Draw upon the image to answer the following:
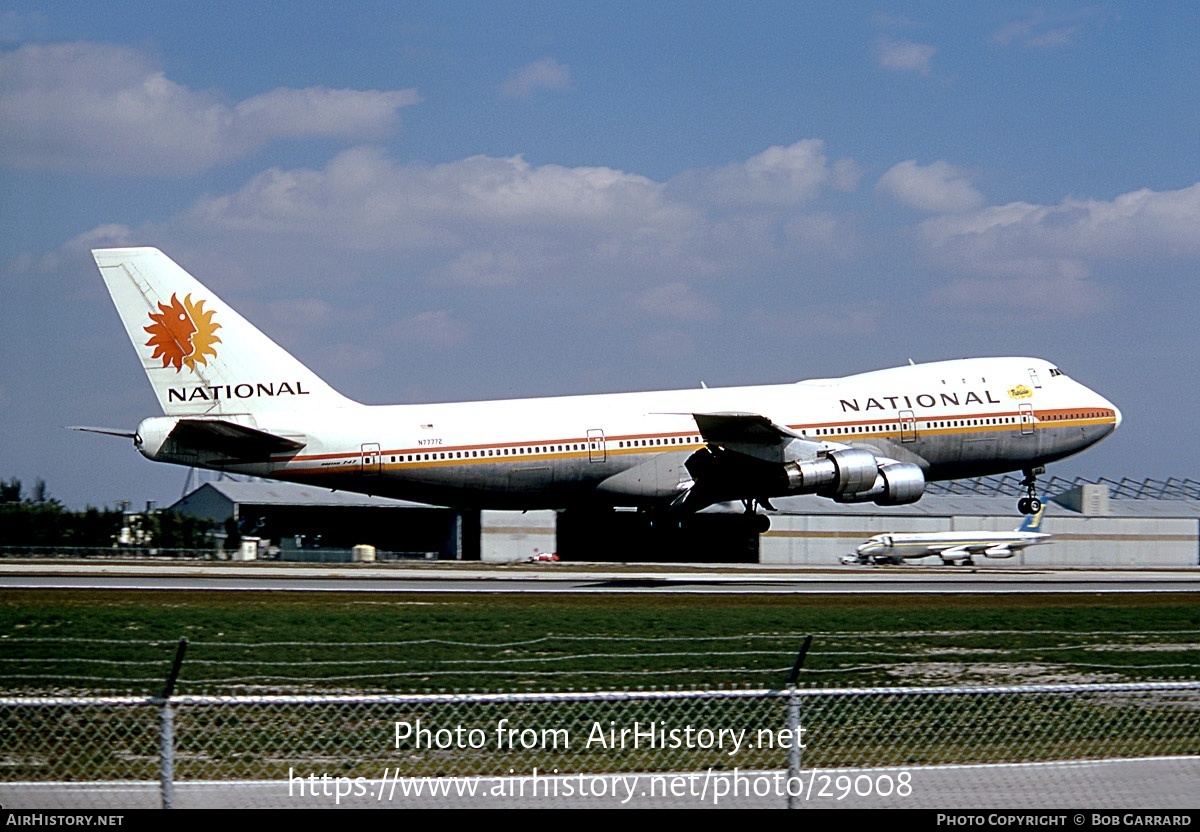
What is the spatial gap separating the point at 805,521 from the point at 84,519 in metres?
42.3

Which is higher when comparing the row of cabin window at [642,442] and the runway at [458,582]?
the row of cabin window at [642,442]

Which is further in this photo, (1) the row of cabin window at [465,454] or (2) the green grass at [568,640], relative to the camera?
(1) the row of cabin window at [465,454]

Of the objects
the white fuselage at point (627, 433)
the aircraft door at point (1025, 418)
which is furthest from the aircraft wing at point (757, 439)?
the aircraft door at point (1025, 418)

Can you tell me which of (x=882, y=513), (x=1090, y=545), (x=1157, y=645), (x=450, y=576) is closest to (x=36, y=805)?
(x=1157, y=645)

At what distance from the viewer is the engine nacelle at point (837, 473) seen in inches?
1661

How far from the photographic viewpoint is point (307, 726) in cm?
1466

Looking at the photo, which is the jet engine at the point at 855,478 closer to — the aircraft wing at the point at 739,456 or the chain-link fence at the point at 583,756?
the aircraft wing at the point at 739,456

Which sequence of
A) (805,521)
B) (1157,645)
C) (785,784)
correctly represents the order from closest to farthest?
(785,784) < (1157,645) < (805,521)

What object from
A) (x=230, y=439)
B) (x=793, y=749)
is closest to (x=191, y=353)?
(x=230, y=439)

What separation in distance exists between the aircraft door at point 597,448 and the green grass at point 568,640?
330 inches

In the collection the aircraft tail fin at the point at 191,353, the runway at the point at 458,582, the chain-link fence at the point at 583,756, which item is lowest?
the chain-link fence at the point at 583,756

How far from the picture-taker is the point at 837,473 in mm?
42281

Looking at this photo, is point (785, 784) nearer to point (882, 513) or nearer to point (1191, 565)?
point (882, 513)

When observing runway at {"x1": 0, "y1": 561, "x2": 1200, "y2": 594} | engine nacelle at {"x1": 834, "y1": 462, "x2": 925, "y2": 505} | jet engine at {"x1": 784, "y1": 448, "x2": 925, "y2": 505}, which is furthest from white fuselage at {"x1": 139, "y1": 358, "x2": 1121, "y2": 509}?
runway at {"x1": 0, "y1": 561, "x2": 1200, "y2": 594}
